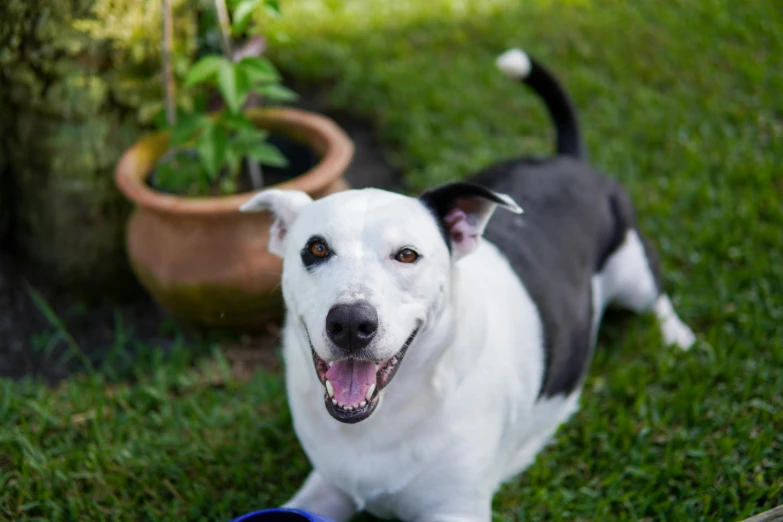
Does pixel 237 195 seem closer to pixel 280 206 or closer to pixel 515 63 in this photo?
pixel 280 206

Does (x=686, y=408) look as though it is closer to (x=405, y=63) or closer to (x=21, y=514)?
(x=21, y=514)

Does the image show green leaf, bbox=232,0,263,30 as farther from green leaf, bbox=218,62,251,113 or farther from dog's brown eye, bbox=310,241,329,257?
dog's brown eye, bbox=310,241,329,257

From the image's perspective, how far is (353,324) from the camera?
2.14 m

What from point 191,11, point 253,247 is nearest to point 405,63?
point 191,11

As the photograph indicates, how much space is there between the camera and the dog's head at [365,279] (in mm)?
2189

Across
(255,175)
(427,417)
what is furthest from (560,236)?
(255,175)

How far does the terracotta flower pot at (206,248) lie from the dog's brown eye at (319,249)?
1.12 metres

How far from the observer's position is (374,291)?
86.5 inches

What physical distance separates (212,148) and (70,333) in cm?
124

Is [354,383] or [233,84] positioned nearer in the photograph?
[354,383]

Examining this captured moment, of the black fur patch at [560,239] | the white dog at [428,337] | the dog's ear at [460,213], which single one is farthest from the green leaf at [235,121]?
the dog's ear at [460,213]

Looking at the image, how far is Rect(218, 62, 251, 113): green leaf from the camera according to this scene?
127 inches

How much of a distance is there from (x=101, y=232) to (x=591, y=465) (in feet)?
8.34

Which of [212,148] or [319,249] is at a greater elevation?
[319,249]
